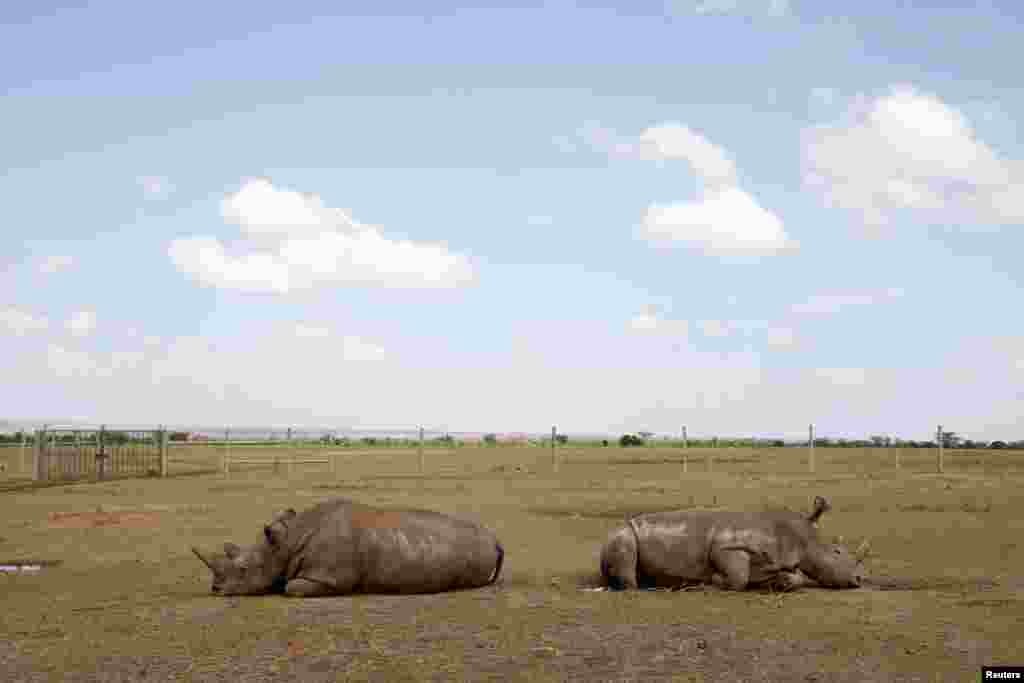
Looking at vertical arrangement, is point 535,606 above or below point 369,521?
A: below

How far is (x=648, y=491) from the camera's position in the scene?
34000 mm

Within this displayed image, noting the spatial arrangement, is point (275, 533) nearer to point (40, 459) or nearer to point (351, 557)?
point (351, 557)

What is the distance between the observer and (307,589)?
13.1 meters

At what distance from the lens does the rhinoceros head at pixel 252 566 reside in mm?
13438

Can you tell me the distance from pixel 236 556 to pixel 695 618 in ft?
20.3

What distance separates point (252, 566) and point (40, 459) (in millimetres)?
34660

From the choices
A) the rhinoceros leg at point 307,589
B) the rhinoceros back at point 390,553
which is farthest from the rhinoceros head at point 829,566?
the rhinoceros leg at point 307,589

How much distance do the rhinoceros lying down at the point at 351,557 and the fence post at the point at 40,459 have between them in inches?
1296

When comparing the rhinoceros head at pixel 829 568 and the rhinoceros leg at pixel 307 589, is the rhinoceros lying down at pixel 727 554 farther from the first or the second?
the rhinoceros leg at pixel 307 589

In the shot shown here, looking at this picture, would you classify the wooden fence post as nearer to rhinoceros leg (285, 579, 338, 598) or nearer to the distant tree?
rhinoceros leg (285, 579, 338, 598)

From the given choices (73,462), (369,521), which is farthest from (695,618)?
(73,462)

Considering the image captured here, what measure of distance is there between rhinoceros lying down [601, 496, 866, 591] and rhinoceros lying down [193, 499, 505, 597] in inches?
77.9

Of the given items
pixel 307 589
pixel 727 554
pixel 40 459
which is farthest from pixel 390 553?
pixel 40 459

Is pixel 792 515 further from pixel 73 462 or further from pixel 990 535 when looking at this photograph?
pixel 73 462
